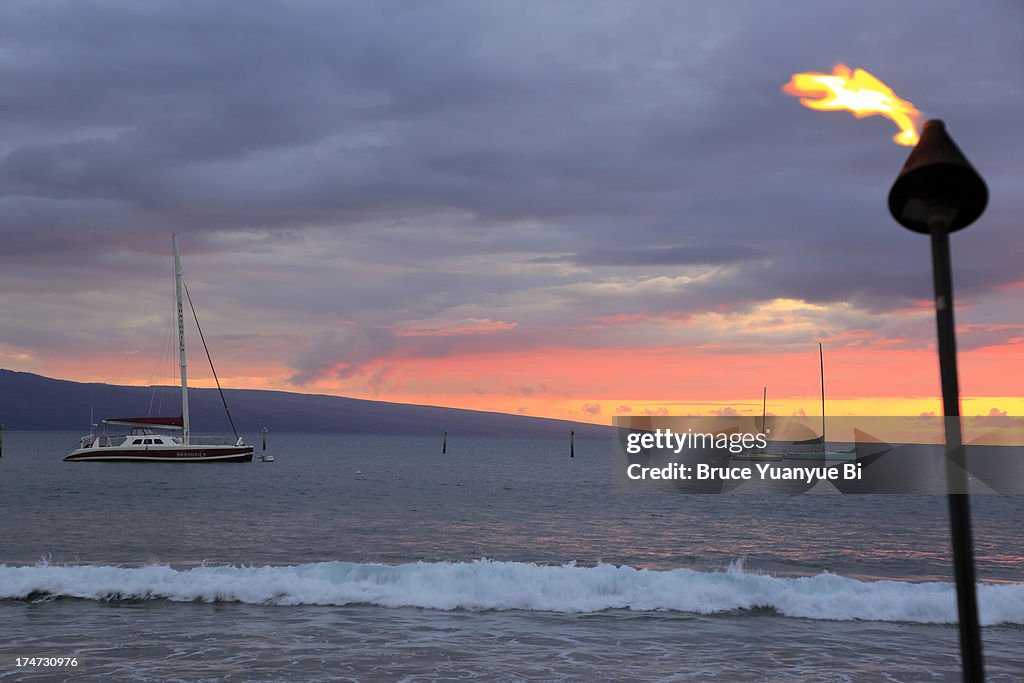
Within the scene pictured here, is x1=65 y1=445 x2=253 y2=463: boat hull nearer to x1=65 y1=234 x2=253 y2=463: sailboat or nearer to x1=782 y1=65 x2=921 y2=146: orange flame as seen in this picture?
x1=65 y1=234 x2=253 y2=463: sailboat

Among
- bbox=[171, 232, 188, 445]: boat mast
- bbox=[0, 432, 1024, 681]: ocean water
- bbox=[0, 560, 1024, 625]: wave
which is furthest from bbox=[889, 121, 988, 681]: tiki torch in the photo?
bbox=[171, 232, 188, 445]: boat mast

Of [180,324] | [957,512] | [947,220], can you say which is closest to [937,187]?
[947,220]

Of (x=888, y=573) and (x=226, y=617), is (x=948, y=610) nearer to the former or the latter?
(x=888, y=573)

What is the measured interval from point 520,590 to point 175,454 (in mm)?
80156

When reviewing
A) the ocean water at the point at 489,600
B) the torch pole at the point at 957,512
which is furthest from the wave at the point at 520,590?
the torch pole at the point at 957,512

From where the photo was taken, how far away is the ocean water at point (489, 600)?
17.8 meters

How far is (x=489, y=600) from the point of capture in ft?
82.4

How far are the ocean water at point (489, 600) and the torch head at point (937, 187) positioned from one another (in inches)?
594

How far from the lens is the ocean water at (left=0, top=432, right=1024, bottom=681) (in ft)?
58.5

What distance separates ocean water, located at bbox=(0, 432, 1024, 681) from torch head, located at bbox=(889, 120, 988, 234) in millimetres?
15098

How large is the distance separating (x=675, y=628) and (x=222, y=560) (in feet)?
76.2

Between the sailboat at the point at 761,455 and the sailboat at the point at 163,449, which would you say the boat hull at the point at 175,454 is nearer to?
the sailboat at the point at 163,449

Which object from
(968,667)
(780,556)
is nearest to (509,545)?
(780,556)

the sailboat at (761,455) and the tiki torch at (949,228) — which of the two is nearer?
the tiki torch at (949,228)
